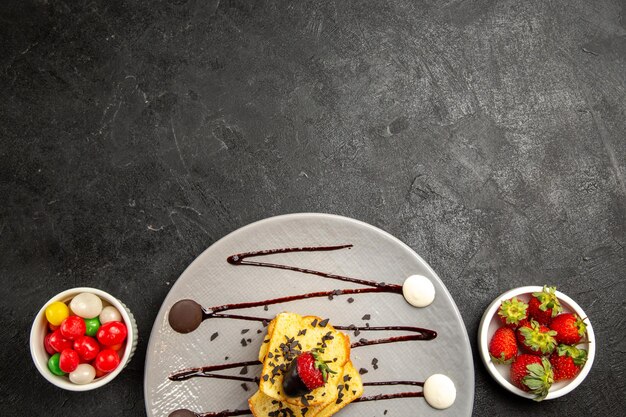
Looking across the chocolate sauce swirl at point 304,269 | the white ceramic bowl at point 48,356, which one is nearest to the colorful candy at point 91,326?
the white ceramic bowl at point 48,356

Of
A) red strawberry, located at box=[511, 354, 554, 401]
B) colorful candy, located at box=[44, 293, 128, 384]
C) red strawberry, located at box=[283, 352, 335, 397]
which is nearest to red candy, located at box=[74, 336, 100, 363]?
colorful candy, located at box=[44, 293, 128, 384]

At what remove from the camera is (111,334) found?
9.14ft

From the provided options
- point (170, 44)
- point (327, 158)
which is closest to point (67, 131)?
point (170, 44)

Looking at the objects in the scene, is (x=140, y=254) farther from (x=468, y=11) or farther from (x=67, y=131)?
(x=468, y=11)

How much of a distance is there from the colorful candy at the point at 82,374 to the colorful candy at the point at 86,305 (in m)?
0.22

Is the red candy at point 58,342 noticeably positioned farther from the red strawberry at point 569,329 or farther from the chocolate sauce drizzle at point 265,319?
the red strawberry at point 569,329

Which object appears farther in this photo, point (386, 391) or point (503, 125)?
point (503, 125)

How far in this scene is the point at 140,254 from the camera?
316 cm

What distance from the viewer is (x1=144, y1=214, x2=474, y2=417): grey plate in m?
2.86

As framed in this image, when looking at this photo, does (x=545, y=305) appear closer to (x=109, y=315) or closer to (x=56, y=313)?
(x=109, y=315)

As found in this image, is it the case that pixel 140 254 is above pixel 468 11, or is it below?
below

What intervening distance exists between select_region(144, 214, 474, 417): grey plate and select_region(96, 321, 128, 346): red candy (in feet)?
0.46

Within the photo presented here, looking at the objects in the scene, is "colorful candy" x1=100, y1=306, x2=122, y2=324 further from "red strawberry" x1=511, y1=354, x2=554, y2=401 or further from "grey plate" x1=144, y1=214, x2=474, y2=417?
"red strawberry" x1=511, y1=354, x2=554, y2=401

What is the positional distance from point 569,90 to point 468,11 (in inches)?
27.2
